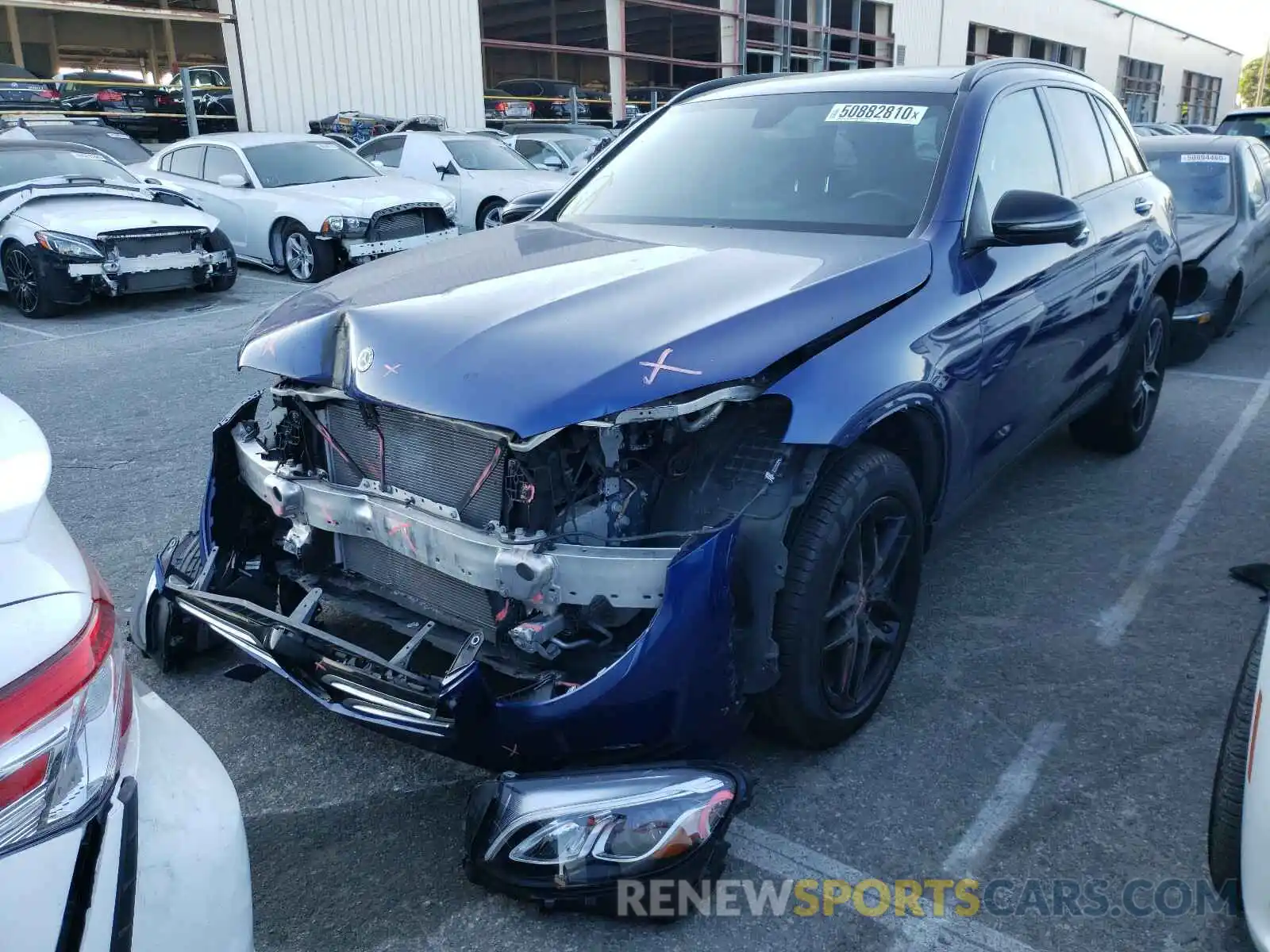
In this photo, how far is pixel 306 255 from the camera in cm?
1070

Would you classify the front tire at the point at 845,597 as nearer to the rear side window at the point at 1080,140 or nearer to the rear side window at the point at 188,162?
the rear side window at the point at 1080,140

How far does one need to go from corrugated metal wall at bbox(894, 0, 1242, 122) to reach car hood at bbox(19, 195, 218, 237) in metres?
19.7

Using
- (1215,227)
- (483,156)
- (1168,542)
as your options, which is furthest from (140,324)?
(1215,227)

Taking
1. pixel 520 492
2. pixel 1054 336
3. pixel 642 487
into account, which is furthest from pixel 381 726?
pixel 1054 336

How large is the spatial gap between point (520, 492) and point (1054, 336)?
235cm

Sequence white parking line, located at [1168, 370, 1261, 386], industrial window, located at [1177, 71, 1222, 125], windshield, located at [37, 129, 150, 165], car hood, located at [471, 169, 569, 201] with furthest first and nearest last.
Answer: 1. industrial window, located at [1177, 71, 1222, 125]
2. car hood, located at [471, 169, 569, 201]
3. windshield, located at [37, 129, 150, 165]
4. white parking line, located at [1168, 370, 1261, 386]

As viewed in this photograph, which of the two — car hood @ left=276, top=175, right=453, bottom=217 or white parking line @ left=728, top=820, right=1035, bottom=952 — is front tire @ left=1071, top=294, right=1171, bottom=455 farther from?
car hood @ left=276, top=175, right=453, bottom=217

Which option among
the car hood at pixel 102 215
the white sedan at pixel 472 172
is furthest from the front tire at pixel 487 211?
the car hood at pixel 102 215

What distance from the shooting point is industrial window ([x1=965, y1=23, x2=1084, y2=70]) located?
3756 centimetres

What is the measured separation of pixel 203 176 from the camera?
11789 mm

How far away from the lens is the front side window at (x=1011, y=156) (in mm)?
3420

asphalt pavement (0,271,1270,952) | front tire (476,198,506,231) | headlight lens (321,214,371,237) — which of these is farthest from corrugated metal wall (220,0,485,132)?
asphalt pavement (0,271,1270,952)

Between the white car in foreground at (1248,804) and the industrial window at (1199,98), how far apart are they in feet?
204

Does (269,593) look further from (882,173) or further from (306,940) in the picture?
(882,173)
